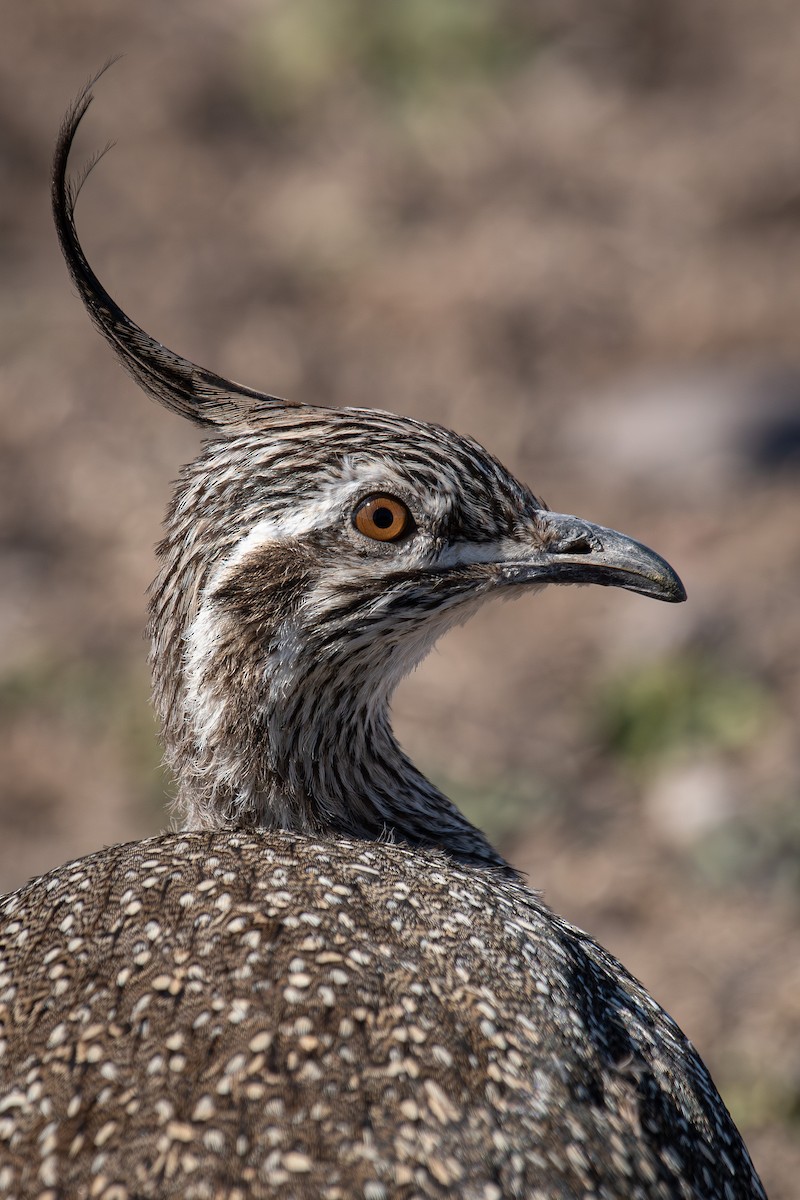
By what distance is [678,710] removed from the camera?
26.7 ft

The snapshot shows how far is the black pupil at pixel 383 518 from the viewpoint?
4.25 metres

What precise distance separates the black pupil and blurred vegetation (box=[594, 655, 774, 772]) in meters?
4.17

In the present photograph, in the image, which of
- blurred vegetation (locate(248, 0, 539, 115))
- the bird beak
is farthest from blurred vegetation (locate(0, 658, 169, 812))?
blurred vegetation (locate(248, 0, 539, 115))

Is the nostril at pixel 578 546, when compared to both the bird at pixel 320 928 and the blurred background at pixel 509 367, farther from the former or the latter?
the blurred background at pixel 509 367

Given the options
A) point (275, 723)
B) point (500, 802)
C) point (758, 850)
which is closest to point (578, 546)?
point (275, 723)

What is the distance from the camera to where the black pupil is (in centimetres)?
425

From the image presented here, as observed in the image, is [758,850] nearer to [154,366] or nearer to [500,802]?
[500,802]

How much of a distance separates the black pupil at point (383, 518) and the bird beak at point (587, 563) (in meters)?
0.43

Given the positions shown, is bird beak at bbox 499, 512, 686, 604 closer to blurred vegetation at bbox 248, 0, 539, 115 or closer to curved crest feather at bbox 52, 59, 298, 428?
curved crest feather at bbox 52, 59, 298, 428

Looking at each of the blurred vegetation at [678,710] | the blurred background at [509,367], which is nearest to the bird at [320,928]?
the blurred background at [509,367]

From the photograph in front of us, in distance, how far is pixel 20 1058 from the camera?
3.24 m

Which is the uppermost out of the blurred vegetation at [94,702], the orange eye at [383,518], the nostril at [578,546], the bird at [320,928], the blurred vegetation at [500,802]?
the blurred vegetation at [94,702]

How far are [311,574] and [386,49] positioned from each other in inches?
434

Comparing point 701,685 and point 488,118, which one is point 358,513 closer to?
point 701,685
